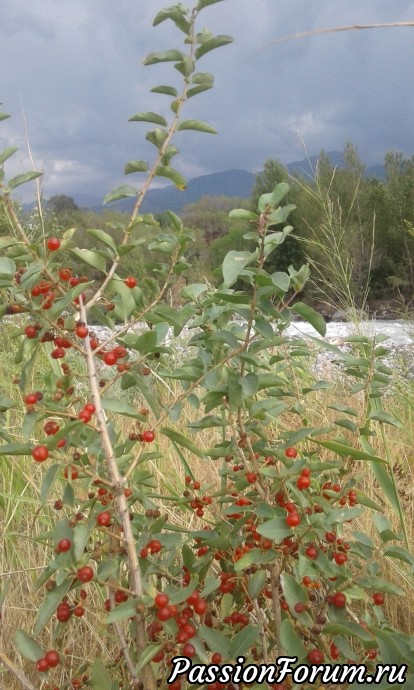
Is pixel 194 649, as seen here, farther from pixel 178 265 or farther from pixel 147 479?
pixel 178 265

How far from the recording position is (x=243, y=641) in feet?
2.93

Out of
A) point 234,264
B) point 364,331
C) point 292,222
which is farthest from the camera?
point 292,222

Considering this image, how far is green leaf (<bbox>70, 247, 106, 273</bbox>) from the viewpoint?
2.99 ft

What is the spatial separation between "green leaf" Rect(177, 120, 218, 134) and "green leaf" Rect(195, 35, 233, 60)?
99 millimetres

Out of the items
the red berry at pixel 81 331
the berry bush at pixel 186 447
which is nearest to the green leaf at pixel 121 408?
the berry bush at pixel 186 447

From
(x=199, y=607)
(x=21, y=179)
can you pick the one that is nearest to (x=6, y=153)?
(x=21, y=179)

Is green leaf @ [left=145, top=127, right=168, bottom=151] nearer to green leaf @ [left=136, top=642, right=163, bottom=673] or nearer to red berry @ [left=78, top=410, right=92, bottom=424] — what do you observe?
red berry @ [left=78, top=410, right=92, bottom=424]

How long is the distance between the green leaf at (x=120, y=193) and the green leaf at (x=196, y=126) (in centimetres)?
13

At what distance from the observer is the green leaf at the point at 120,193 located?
1011 millimetres

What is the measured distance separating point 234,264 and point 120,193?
0.28 m

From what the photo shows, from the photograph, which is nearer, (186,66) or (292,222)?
(186,66)

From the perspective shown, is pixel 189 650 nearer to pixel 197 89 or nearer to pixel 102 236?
pixel 102 236

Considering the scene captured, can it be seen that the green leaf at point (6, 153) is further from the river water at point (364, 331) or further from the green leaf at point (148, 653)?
the river water at point (364, 331)

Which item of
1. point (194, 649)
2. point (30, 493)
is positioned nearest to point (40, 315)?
point (194, 649)
